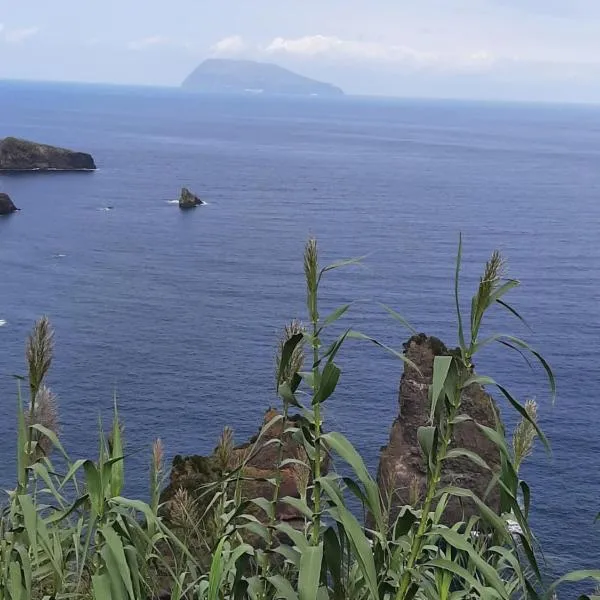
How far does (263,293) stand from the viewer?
80.2 m

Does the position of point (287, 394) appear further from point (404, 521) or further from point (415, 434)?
point (415, 434)

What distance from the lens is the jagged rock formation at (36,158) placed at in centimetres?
15088

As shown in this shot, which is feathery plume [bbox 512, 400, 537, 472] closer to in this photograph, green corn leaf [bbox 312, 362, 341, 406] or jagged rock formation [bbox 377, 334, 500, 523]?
green corn leaf [bbox 312, 362, 341, 406]

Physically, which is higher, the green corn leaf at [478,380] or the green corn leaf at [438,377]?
the green corn leaf at [438,377]

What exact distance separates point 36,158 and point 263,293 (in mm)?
89264

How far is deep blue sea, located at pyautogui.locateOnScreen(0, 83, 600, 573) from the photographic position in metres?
50.6

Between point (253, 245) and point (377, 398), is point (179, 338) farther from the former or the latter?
point (253, 245)

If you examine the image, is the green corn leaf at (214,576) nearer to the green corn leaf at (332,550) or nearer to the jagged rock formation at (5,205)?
the green corn leaf at (332,550)

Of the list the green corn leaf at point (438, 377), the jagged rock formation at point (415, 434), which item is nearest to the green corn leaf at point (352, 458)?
the green corn leaf at point (438, 377)

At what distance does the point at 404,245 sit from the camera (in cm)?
10031

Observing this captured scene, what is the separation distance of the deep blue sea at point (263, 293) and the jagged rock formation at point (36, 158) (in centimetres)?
499

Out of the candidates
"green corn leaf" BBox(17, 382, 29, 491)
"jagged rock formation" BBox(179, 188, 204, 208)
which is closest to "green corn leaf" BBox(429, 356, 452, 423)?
"green corn leaf" BBox(17, 382, 29, 491)

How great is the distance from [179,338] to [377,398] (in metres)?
19.1

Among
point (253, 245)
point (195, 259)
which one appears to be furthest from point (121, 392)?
point (253, 245)
